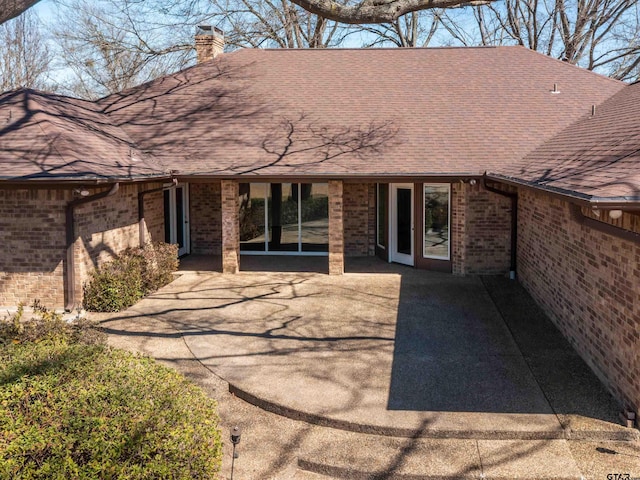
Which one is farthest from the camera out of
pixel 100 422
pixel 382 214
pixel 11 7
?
pixel 382 214

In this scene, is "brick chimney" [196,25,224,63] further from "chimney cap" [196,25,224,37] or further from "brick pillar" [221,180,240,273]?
"brick pillar" [221,180,240,273]

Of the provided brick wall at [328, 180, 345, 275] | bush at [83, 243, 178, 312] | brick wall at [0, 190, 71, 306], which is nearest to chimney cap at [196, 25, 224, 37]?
brick wall at [328, 180, 345, 275]

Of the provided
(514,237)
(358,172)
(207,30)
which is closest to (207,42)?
(207,30)

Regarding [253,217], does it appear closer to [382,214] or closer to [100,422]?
[382,214]

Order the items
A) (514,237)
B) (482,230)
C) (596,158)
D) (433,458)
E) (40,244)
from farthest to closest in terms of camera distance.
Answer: (482,230) → (514,237) → (40,244) → (596,158) → (433,458)

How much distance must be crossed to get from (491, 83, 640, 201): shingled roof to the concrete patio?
2.18 meters

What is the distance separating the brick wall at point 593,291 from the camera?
601 centimetres

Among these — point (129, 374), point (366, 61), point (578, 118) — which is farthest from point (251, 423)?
point (366, 61)

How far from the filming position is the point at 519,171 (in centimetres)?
1098

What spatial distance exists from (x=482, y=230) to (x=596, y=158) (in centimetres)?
516

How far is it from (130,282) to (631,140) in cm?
849

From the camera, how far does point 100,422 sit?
13.7 feet

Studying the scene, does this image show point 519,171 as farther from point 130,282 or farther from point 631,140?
point 130,282

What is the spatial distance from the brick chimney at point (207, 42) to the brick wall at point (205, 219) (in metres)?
4.17
